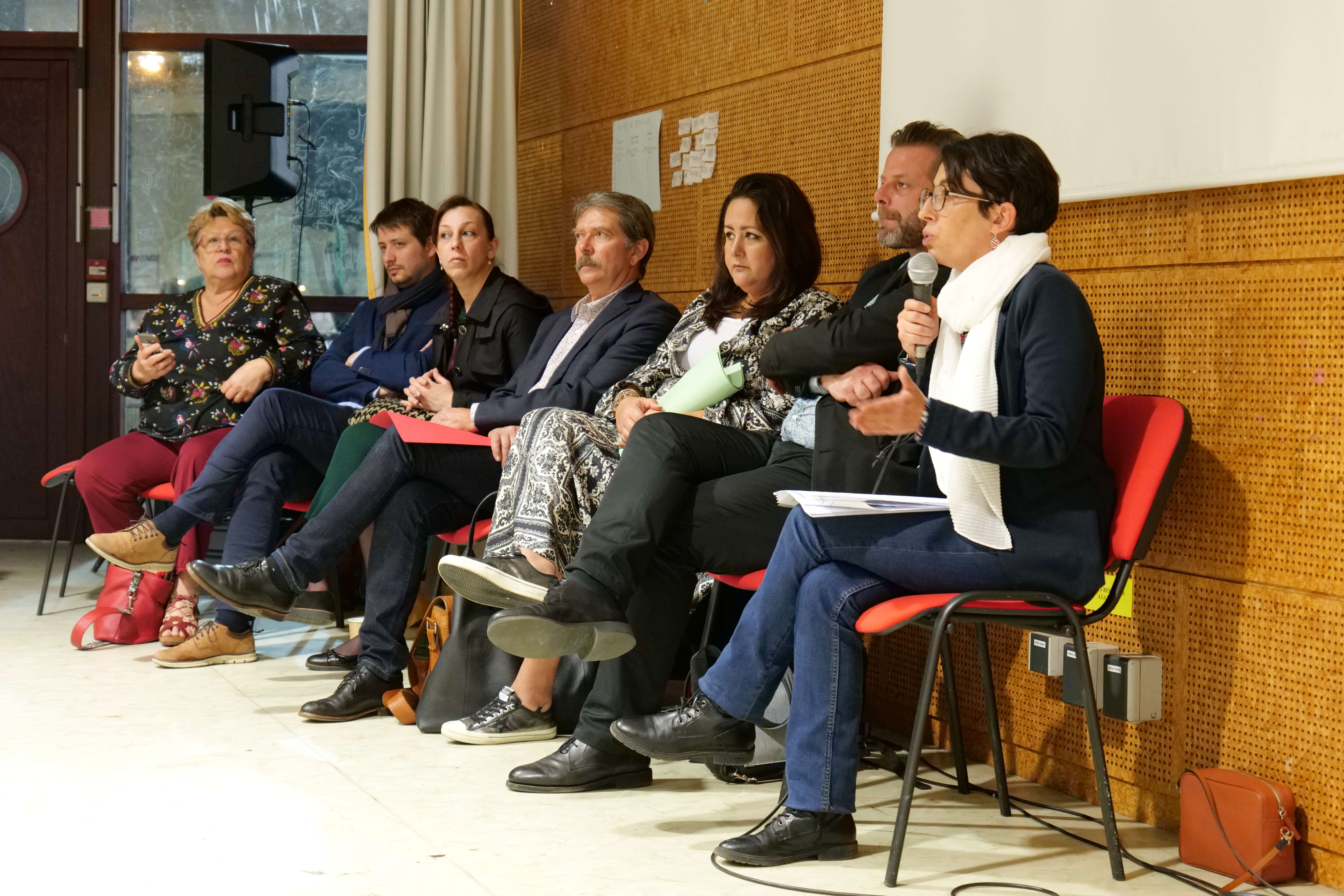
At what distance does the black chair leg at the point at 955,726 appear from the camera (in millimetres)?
2656

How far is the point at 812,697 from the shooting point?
2.14 m

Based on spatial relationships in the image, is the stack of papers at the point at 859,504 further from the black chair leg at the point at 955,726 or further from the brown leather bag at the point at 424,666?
the brown leather bag at the point at 424,666

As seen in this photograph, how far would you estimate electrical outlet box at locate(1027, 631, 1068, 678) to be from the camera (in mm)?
2539

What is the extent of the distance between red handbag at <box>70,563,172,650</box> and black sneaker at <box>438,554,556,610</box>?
1.69 metres

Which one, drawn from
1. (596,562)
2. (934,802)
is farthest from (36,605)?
(934,802)

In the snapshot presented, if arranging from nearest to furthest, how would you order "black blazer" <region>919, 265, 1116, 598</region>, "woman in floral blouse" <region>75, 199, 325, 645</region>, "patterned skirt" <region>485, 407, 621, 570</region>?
"black blazer" <region>919, 265, 1116, 598</region> → "patterned skirt" <region>485, 407, 621, 570</region> → "woman in floral blouse" <region>75, 199, 325, 645</region>

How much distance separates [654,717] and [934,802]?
2.04 feet

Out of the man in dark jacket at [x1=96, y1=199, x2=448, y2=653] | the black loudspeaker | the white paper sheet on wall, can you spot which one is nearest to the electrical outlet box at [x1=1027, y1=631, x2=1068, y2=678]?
the white paper sheet on wall

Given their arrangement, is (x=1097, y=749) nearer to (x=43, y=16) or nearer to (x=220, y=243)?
(x=220, y=243)

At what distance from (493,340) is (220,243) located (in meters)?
1.15

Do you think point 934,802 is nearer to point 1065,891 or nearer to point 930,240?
point 1065,891

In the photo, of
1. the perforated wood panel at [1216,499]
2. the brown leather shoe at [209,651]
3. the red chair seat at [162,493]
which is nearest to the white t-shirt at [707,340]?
the perforated wood panel at [1216,499]

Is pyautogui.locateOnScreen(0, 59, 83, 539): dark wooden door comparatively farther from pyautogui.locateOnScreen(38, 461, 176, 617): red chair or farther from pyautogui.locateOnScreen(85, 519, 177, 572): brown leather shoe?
pyautogui.locateOnScreen(85, 519, 177, 572): brown leather shoe

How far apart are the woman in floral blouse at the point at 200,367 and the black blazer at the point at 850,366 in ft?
7.36
